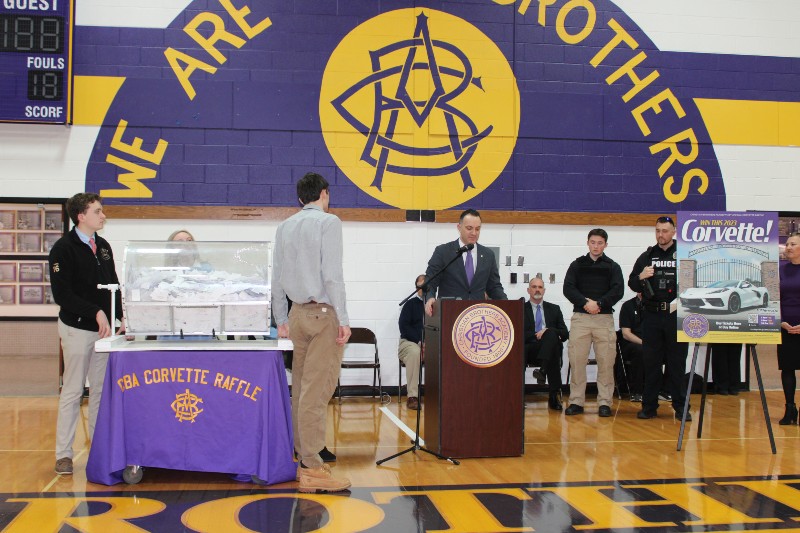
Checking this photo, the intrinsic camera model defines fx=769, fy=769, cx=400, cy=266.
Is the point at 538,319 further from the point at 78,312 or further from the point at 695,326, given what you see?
the point at 78,312

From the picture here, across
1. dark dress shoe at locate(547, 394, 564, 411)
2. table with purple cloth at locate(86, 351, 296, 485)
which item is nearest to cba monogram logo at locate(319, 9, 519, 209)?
dark dress shoe at locate(547, 394, 564, 411)

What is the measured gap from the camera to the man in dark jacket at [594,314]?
703 cm

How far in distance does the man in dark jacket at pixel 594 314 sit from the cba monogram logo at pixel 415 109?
1.66m

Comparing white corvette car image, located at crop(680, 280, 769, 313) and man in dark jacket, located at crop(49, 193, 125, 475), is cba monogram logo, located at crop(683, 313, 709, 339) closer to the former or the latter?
white corvette car image, located at crop(680, 280, 769, 313)

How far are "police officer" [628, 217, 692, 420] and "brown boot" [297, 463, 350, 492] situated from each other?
3510 mm

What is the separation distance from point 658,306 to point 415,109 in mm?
3269

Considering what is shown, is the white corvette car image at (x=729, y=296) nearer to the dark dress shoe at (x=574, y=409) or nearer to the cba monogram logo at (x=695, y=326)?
the cba monogram logo at (x=695, y=326)

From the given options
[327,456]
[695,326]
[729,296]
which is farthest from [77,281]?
[729,296]

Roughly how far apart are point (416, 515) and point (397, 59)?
18.3 ft

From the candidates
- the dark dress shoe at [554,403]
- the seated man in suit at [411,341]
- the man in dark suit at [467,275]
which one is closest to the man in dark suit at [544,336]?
the dark dress shoe at [554,403]

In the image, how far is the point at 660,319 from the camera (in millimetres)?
6645

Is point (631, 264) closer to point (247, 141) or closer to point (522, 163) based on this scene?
point (522, 163)

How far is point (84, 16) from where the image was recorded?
7801mm

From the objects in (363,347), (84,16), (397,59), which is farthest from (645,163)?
(84,16)
